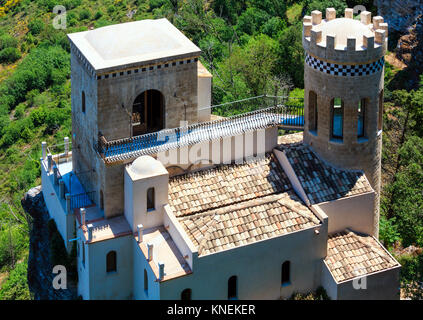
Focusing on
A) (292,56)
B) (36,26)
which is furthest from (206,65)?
(36,26)

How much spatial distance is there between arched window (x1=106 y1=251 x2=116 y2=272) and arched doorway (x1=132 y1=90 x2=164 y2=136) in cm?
608

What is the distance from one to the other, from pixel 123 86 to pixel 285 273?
11.0 m

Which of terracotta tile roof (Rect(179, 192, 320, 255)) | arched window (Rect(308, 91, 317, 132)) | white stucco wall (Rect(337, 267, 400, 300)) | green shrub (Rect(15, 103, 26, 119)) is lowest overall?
green shrub (Rect(15, 103, 26, 119))

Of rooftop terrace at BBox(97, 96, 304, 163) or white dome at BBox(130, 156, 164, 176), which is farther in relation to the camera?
rooftop terrace at BBox(97, 96, 304, 163)

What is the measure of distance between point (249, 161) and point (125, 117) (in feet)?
20.3

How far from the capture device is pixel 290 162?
123 feet

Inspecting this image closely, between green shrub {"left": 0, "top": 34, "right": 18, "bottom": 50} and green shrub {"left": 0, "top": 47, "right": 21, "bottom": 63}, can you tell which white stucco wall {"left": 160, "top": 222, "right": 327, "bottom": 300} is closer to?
green shrub {"left": 0, "top": 47, "right": 21, "bottom": 63}

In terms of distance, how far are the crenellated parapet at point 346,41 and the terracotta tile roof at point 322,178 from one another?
4754 millimetres

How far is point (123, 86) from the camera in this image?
35.7 metres

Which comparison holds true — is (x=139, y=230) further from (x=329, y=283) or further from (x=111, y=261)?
(x=329, y=283)

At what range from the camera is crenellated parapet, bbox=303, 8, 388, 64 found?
Answer: 35094mm

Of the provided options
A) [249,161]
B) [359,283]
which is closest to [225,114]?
[249,161]

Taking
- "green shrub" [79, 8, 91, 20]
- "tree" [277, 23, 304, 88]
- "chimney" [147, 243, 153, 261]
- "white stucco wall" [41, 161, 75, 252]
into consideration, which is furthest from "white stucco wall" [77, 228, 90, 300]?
Result: "green shrub" [79, 8, 91, 20]

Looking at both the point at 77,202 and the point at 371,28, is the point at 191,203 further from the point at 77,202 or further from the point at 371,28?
the point at 371,28
